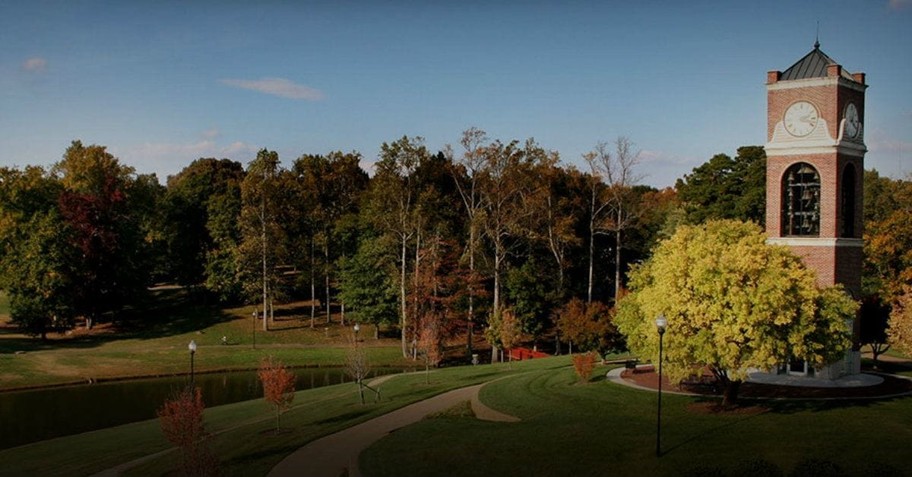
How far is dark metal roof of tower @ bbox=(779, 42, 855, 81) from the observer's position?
32.2 m

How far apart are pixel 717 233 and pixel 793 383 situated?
8425 millimetres

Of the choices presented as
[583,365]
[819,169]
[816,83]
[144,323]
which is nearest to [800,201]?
[819,169]

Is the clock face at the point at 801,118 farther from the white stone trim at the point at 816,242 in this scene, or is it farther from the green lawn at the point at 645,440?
the green lawn at the point at 645,440

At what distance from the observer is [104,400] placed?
4100cm

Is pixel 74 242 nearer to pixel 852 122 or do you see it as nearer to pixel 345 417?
pixel 345 417

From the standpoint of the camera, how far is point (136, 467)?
25.4 meters

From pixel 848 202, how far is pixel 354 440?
23936 millimetres

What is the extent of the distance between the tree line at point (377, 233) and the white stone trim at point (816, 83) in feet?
66.6

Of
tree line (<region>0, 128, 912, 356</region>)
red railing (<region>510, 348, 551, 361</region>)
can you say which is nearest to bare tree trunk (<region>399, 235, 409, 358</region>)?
tree line (<region>0, 128, 912, 356</region>)

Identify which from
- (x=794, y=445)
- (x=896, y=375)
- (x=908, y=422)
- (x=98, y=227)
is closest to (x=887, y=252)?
(x=896, y=375)

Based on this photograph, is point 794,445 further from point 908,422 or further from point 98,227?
point 98,227

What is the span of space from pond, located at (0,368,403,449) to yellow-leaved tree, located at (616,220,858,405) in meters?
22.9

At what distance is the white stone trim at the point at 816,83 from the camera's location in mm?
31516

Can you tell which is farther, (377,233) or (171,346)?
(377,233)
